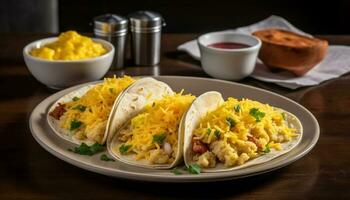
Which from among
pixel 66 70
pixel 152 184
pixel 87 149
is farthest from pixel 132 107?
pixel 66 70

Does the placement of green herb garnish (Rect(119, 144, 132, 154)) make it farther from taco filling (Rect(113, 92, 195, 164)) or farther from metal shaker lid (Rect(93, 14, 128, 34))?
metal shaker lid (Rect(93, 14, 128, 34))

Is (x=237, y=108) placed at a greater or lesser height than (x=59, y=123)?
greater

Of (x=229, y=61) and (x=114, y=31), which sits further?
(x=114, y=31)

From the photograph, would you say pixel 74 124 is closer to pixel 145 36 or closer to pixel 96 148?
pixel 96 148

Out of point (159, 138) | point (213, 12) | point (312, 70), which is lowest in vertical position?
point (213, 12)

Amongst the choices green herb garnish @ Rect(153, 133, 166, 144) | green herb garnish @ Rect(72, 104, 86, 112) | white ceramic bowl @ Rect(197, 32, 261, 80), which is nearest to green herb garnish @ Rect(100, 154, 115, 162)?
green herb garnish @ Rect(153, 133, 166, 144)

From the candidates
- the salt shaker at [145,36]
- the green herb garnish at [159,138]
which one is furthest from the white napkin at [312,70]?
the green herb garnish at [159,138]

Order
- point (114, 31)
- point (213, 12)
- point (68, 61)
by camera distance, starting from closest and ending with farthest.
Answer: point (68, 61)
point (114, 31)
point (213, 12)

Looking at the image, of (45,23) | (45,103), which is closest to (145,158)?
(45,103)
